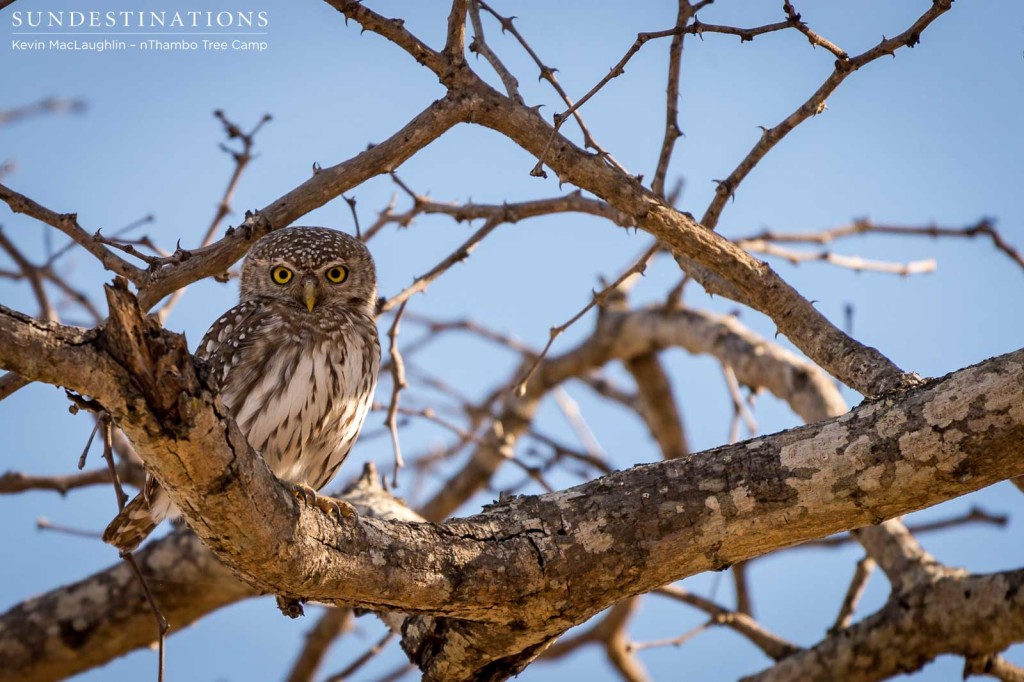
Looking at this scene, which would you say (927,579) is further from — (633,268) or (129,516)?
(129,516)

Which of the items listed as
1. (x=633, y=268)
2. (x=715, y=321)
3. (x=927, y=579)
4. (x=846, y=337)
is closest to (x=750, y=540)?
(x=846, y=337)

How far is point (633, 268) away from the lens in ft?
13.1

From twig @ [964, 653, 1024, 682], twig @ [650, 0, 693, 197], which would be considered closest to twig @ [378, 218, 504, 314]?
twig @ [650, 0, 693, 197]

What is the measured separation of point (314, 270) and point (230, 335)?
798 millimetres

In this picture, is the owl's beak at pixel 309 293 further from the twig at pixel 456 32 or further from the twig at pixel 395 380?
the twig at pixel 456 32

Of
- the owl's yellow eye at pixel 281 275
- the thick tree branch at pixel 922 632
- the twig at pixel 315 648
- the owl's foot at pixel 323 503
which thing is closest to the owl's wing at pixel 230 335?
the owl's yellow eye at pixel 281 275

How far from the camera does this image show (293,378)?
4.17 m

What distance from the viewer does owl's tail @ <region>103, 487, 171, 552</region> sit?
3895mm

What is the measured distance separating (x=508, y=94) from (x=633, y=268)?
78 centimetres

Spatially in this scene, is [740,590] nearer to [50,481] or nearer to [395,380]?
[395,380]

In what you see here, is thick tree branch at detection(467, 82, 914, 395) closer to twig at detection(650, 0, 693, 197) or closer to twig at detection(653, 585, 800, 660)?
twig at detection(650, 0, 693, 197)

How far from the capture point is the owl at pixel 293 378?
4.12 metres

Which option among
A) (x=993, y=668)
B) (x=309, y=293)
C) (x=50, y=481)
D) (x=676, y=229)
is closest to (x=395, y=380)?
(x=309, y=293)

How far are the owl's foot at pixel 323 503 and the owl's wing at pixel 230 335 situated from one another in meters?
1.07
